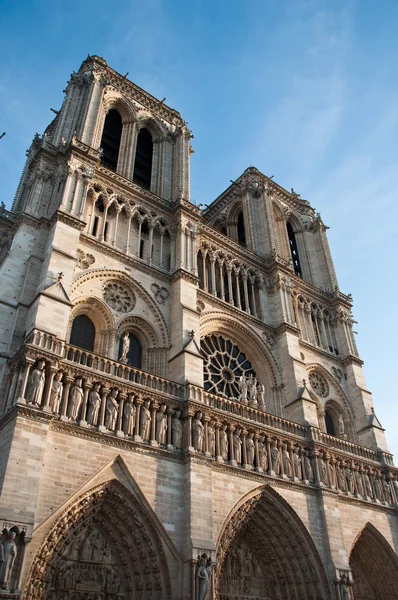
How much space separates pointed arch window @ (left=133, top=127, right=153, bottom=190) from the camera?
2331cm

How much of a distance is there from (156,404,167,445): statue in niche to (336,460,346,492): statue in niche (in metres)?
7.34

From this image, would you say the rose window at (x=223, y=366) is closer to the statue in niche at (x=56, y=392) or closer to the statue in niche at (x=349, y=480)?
the statue in niche at (x=349, y=480)

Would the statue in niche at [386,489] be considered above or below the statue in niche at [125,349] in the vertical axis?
below

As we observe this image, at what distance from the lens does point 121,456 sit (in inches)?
500

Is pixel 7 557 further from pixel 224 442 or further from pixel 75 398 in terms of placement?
pixel 224 442

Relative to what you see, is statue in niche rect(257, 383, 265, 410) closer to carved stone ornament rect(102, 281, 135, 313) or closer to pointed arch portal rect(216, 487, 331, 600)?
pointed arch portal rect(216, 487, 331, 600)

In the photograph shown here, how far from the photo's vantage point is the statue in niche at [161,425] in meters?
13.8

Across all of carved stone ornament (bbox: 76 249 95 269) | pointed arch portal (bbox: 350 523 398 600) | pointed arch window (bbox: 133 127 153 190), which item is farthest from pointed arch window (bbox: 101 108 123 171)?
pointed arch portal (bbox: 350 523 398 600)

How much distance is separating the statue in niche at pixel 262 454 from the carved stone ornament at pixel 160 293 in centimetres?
566

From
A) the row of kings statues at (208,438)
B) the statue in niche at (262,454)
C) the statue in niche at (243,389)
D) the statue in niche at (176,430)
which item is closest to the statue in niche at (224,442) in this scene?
the row of kings statues at (208,438)

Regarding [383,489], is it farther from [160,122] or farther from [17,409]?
[160,122]

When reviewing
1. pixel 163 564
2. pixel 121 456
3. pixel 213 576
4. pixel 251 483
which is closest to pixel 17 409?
pixel 121 456

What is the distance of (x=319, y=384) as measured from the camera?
72.9ft

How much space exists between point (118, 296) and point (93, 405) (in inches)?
192
